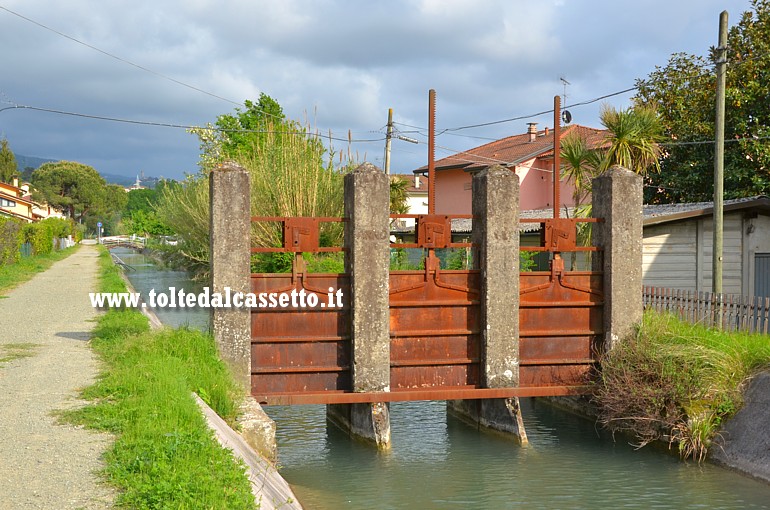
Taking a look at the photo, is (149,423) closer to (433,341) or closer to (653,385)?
(433,341)

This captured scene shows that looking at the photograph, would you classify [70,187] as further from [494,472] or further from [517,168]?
[494,472]

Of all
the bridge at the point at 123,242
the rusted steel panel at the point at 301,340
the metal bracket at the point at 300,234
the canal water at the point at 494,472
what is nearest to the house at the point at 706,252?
the canal water at the point at 494,472

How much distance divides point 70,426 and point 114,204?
141361mm

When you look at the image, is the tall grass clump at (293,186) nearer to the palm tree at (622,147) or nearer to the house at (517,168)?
the palm tree at (622,147)

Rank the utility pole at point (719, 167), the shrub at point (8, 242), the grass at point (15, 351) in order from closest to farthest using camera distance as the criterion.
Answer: the grass at point (15, 351) < the utility pole at point (719, 167) < the shrub at point (8, 242)

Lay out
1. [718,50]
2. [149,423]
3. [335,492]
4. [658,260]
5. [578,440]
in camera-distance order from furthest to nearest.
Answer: [658,260], [718,50], [578,440], [335,492], [149,423]

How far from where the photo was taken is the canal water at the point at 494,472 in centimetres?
1055

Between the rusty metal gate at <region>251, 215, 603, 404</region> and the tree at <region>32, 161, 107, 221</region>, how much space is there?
124297 mm

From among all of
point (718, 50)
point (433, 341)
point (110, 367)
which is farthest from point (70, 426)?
point (718, 50)

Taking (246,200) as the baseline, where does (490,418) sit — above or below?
below

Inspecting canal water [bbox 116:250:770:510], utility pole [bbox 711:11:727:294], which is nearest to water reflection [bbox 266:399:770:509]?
canal water [bbox 116:250:770:510]

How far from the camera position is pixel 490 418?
13961 mm

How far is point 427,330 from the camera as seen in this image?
1277 centimetres

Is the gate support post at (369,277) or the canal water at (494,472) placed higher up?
the gate support post at (369,277)
